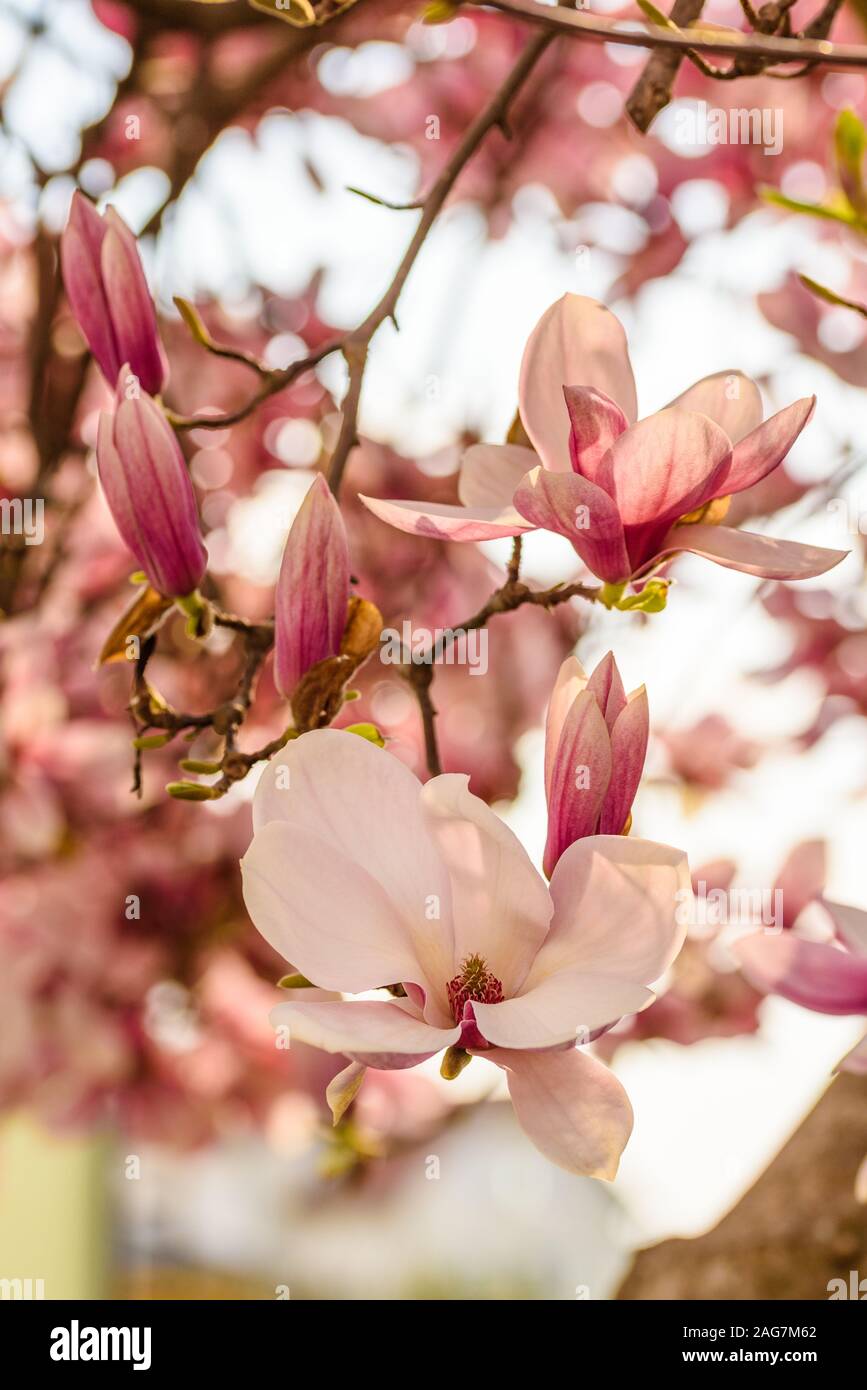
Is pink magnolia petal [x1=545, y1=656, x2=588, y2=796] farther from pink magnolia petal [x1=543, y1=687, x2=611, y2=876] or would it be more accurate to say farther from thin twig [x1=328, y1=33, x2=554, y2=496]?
thin twig [x1=328, y1=33, x2=554, y2=496]

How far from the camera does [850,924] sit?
538 mm

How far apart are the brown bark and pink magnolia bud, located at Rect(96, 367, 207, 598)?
112cm

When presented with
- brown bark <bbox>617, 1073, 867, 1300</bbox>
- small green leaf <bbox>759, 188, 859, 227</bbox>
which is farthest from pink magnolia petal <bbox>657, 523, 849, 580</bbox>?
brown bark <bbox>617, 1073, 867, 1300</bbox>

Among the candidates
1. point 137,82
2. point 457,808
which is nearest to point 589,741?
point 457,808

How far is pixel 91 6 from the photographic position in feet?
4.70

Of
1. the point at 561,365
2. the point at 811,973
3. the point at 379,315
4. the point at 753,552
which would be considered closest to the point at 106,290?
the point at 379,315

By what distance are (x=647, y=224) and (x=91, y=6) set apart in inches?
33.0

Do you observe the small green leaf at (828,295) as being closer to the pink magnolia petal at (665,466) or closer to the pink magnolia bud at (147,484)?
the pink magnolia petal at (665,466)

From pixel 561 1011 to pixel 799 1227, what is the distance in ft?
3.70

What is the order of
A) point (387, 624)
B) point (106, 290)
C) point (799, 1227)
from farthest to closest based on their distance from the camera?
point (387, 624) < point (799, 1227) < point (106, 290)

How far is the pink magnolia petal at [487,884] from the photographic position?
40 cm

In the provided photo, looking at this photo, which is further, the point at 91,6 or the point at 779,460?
the point at 91,6

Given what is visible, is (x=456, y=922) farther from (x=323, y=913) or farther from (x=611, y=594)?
(x=611, y=594)
